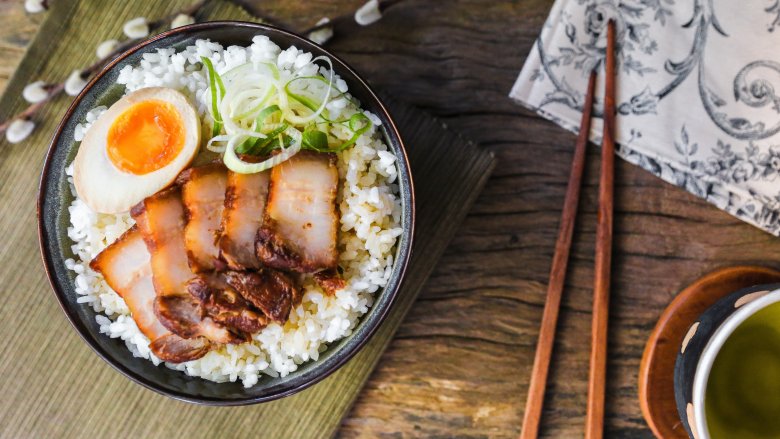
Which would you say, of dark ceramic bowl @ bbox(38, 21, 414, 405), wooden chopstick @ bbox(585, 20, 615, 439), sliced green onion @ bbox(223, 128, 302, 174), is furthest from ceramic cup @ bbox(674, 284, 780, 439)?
sliced green onion @ bbox(223, 128, 302, 174)

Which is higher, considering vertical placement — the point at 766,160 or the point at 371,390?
the point at 766,160

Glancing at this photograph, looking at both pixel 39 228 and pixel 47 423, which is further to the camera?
pixel 47 423

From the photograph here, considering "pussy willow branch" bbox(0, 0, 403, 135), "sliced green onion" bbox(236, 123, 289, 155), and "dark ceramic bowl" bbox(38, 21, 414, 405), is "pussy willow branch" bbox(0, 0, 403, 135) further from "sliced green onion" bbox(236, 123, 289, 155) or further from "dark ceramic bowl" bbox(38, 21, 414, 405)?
"sliced green onion" bbox(236, 123, 289, 155)

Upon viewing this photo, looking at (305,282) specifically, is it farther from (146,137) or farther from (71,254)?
(71,254)

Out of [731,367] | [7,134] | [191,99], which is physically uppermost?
[191,99]

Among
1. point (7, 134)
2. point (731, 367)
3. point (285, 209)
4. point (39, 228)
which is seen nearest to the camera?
point (285, 209)

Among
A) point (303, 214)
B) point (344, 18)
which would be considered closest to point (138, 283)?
point (303, 214)

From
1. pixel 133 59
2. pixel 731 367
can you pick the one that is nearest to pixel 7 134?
A: pixel 133 59

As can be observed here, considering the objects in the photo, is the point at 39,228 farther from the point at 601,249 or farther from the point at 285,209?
the point at 601,249
